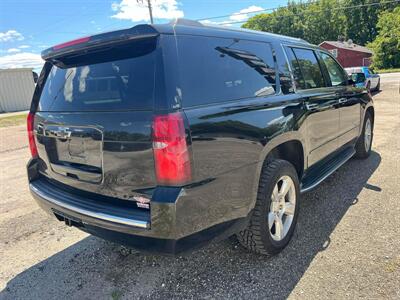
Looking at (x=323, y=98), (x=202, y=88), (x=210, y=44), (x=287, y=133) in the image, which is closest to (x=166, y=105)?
(x=202, y=88)

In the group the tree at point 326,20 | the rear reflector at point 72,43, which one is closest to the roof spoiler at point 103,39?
the rear reflector at point 72,43

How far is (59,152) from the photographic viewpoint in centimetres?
267

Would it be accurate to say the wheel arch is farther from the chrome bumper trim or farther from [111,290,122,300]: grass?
[111,290,122,300]: grass

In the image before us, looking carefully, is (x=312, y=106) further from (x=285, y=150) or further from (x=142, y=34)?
(x=142, y=34)

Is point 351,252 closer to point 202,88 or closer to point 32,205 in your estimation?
point 202,88

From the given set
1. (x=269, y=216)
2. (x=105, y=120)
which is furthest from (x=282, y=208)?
(x=105, y=120)

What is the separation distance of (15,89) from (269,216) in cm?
3107

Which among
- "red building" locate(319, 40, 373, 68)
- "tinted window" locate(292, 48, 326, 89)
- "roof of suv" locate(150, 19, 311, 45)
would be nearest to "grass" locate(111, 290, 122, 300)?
"roof of suv" locate(150, 19, 311, 45)

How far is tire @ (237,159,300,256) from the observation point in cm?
272

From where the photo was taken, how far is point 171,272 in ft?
9.39

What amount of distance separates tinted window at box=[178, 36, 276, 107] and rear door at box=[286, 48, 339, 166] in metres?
0.58

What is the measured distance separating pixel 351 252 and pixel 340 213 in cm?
81

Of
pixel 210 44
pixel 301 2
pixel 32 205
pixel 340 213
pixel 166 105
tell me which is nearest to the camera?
pixel 166 105

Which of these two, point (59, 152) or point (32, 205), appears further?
point (32, 205)
